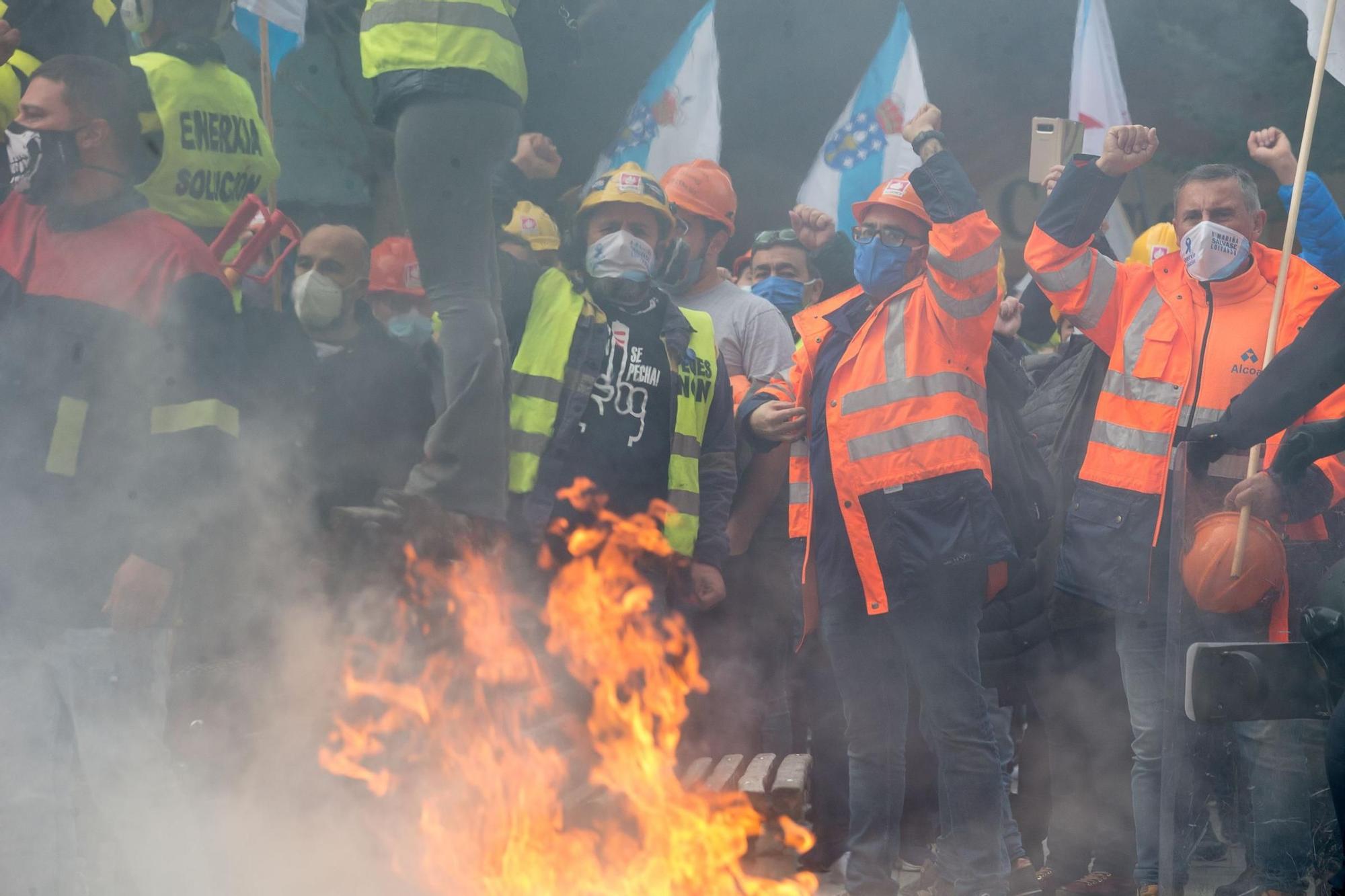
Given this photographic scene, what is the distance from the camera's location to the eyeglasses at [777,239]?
5539 mm

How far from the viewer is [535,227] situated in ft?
17.1

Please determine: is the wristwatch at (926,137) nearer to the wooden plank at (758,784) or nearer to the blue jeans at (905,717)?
the blue jeans at (905,717)

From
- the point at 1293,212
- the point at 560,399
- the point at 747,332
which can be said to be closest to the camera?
the point at 1293,212

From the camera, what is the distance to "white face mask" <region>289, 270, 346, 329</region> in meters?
4.64

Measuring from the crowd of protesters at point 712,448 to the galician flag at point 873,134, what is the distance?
5.47 feet

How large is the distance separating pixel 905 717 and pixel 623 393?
1392 mm

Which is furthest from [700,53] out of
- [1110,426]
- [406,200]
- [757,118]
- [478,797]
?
[478,797]

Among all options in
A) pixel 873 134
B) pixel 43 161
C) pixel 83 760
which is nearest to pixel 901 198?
pixel 873 134

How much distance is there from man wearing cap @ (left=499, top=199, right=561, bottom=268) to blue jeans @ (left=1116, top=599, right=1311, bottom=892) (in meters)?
2.53

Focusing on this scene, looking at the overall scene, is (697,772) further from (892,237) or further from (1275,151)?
(1275,151)

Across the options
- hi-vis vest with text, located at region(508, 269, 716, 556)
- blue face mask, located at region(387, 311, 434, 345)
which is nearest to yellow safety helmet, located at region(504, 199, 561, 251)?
blue face mask, located at region(387, 311, 434, 345)

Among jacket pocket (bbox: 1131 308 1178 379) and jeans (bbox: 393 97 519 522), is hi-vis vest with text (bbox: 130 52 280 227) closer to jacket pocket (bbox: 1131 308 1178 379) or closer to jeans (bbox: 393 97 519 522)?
jeans (bbox: 393 97 519 522)

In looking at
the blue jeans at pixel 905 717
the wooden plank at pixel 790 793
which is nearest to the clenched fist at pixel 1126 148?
the blue jeans at pixel 905 717

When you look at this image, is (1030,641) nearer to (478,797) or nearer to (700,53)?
(478,797)
